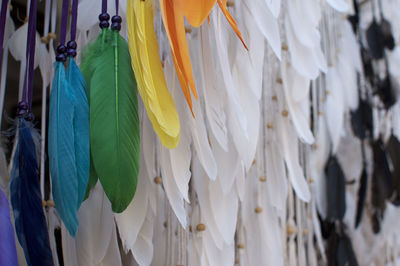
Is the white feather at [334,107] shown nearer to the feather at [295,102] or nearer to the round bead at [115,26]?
the feather at [295,102]

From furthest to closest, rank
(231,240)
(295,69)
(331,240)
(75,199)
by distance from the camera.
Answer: (331,240) → (295,69) → (231,240) → (75,199)

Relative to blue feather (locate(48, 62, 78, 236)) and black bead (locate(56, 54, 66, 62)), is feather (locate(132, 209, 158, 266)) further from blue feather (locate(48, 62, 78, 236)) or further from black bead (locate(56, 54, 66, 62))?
black bead (locate(56, 54, 66, 62))

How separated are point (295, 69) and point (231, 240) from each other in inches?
12.6

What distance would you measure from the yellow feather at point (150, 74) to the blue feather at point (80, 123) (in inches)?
2.8

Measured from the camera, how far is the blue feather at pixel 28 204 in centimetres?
52

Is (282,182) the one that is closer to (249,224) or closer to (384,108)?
(249,224)

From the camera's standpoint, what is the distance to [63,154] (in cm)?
54

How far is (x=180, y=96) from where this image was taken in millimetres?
668

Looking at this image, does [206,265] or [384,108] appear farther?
[384,108]

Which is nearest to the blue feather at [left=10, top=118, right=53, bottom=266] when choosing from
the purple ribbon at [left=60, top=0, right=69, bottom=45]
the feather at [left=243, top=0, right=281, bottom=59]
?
the purple ribbon at [left=60, top=0, right=69, bottom=45]

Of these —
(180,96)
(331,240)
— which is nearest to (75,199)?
(180,96)

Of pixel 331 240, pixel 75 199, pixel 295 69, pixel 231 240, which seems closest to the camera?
pixel 75 199

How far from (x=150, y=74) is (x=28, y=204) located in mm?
216

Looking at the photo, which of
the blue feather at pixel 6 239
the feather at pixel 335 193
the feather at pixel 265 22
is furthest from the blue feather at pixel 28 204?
the feather at pixel 335 193
